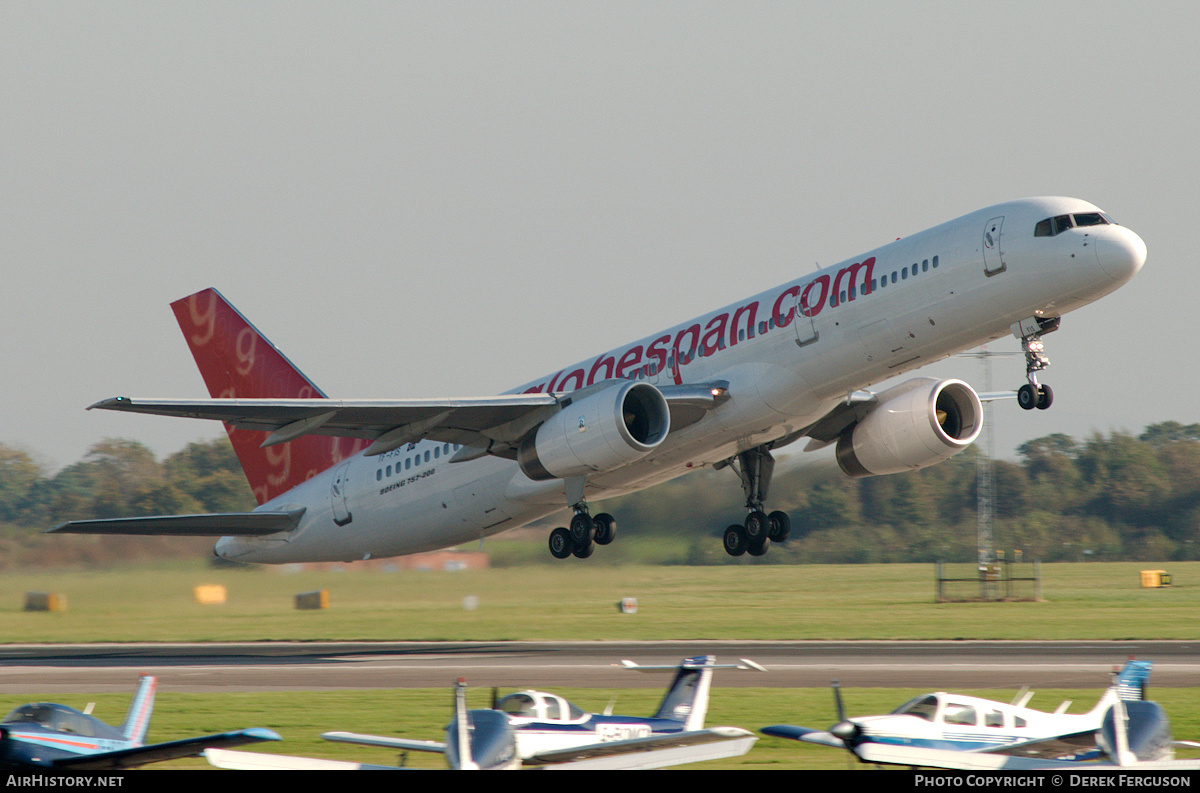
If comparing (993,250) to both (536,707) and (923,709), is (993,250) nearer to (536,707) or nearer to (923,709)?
(923,709)

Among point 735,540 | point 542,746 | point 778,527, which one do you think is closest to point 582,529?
point 735,540

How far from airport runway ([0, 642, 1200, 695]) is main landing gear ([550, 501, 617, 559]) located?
2.75 metres

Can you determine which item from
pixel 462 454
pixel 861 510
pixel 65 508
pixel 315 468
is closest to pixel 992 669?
pixel 462 454

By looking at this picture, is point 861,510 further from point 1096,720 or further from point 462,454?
point 1096,720

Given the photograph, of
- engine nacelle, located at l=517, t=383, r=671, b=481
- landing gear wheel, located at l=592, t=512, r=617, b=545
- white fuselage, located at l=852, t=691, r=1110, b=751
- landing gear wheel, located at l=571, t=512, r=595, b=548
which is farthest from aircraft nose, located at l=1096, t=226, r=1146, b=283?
landing gear wheel, located at l=592, t=512, r=617, b=545

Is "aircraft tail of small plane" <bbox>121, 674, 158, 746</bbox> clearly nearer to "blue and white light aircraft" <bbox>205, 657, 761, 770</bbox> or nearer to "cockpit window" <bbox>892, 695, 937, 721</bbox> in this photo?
"blue and white light aircraft" <bbox>205, 657, 761, 770</bbox>

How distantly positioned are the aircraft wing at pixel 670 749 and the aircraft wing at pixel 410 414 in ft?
36.2

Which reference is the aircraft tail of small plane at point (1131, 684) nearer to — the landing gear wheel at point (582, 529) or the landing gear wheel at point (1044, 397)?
the landing gear wheel at point (1044, 397)

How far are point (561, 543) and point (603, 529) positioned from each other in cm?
110

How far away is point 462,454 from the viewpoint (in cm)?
2916

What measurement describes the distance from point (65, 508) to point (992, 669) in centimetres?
3926

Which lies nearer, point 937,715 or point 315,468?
point 937,715

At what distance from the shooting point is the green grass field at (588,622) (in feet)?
75.9

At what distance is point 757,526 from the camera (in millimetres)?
31234
